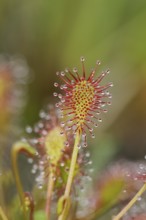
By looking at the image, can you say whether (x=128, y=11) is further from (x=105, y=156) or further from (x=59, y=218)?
(x=59, y=218)

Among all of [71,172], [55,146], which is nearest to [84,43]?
[55,146]

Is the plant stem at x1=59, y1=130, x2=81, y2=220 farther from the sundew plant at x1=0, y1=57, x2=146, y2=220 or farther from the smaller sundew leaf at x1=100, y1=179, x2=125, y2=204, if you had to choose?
the smaller sundew leaf at x1=100, y1=179, x2=125, y2=204

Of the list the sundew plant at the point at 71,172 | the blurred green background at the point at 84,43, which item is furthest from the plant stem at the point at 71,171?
the blurred green background at the point at 84,43

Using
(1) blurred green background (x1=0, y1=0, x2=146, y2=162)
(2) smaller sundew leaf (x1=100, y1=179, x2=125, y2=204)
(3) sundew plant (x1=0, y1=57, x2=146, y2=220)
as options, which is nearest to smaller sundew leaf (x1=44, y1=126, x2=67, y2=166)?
(3) sundew plant (x1=0, y1=57, x2=146, y2=220)

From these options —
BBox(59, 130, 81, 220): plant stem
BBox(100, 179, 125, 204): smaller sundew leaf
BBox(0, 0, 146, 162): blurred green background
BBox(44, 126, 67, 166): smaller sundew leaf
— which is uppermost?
BBox(0, 0, 146, 162): blurred green background

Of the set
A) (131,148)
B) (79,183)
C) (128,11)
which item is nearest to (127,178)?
(79,183)
